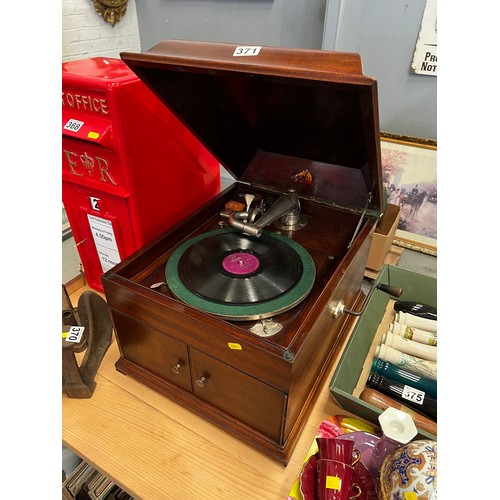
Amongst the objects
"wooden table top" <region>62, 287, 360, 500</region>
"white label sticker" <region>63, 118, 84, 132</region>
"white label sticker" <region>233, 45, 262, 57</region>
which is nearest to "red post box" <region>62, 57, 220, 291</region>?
"white label sticker" <region>63, 118, 84, 132</region>

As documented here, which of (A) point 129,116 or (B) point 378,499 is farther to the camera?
(A) point 129,116

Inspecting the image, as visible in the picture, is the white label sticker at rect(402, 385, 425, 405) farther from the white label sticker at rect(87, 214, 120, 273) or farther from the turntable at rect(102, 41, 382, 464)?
the white label sticker at rect(87, 214, 120, 273)

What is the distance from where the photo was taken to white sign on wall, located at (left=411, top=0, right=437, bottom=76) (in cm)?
148

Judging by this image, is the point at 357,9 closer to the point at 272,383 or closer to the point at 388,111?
the point at 388,111

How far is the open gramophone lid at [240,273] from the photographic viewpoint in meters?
0.86

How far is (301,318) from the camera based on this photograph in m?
0.85

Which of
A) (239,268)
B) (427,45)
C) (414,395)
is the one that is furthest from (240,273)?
(427,45)

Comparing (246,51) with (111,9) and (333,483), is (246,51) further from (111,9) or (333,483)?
(111,9)

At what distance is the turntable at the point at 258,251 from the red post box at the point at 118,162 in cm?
8

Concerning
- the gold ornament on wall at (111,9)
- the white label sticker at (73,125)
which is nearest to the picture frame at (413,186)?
the white label sticker at (73,125)

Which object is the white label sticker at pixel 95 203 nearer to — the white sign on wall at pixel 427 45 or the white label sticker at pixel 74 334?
the white label sticker at pixel 74 334

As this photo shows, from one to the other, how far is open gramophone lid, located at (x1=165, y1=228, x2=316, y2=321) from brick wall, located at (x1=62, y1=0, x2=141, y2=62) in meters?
1.67

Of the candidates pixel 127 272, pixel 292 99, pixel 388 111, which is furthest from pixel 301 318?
pixel 388 111

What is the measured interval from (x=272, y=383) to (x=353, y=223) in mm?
659
